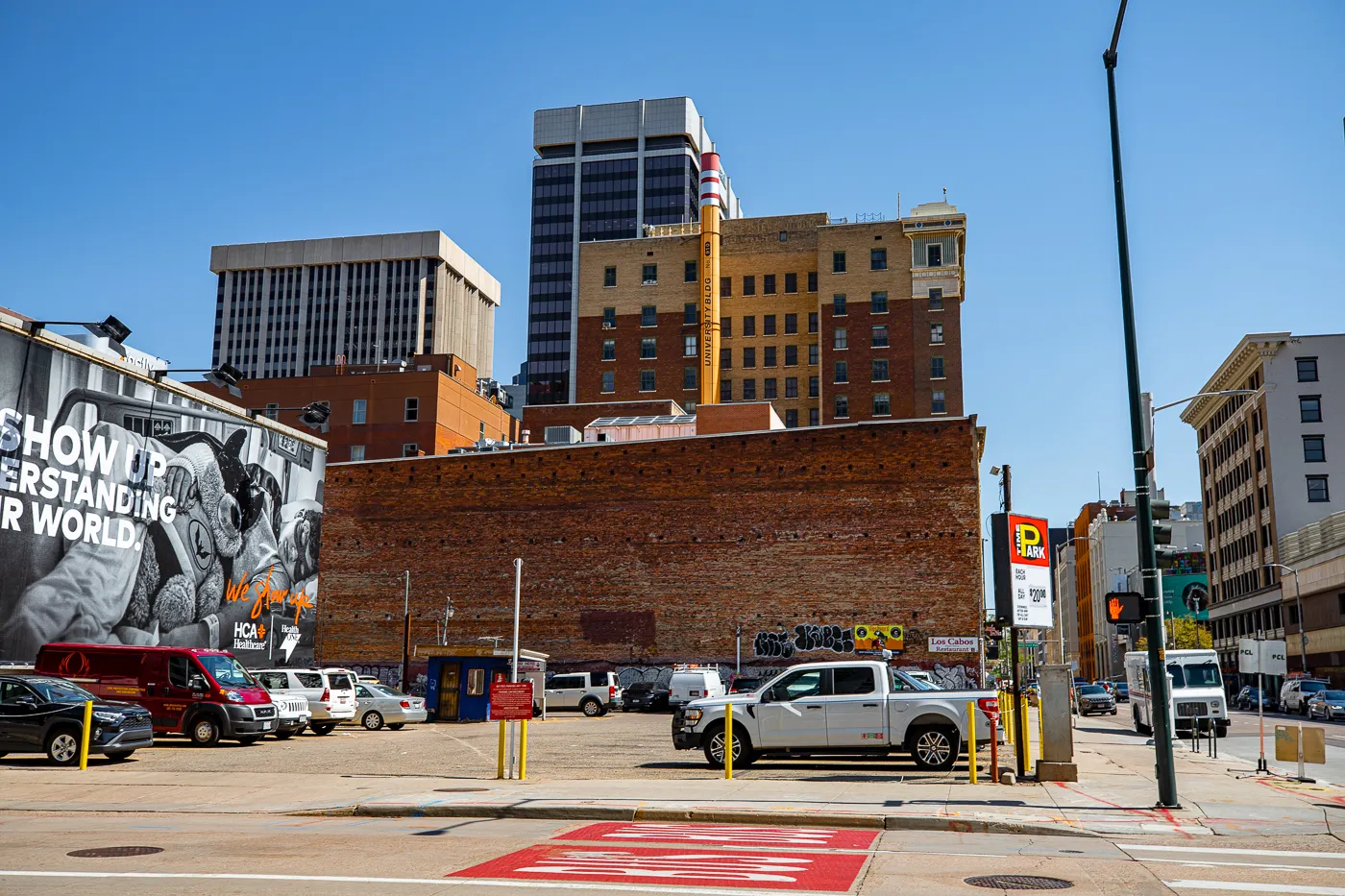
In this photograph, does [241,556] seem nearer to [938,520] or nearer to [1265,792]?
[938,520]

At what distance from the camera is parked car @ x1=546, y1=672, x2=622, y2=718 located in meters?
46.6

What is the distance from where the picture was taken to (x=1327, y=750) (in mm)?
28531

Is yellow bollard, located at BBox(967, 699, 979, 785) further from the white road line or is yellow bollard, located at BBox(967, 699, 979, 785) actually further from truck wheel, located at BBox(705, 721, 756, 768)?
the white road line

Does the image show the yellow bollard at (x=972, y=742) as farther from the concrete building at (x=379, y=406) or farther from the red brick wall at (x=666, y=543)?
the concrete building at (x=379, y=406)

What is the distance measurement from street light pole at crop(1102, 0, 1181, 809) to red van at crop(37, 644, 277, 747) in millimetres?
21110

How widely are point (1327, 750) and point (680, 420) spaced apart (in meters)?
45.8

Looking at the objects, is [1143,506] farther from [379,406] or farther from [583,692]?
[379,406]

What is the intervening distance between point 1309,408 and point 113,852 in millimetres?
94945

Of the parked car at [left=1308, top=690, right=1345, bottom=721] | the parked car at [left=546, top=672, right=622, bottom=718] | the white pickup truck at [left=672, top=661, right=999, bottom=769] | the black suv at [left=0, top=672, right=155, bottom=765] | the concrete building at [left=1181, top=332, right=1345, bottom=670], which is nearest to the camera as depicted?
the white pickup truck at [left=672, top=661, right=999, bottom=769]

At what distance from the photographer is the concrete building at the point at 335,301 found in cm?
16325

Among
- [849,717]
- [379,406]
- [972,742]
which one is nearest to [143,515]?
[849,717]

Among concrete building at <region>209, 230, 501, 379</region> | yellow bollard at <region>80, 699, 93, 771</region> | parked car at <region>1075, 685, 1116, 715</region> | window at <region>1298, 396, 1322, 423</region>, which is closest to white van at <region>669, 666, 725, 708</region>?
parked car at <region>1075, 685, 1116, 715</region>

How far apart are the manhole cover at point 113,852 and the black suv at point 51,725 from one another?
1158 cm

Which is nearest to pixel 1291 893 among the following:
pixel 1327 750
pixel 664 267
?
pixel 1327 750
